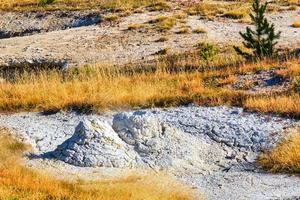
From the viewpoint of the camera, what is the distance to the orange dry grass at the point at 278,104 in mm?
16703

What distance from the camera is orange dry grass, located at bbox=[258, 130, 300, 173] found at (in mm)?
13516

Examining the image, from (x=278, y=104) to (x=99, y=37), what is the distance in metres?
24.1

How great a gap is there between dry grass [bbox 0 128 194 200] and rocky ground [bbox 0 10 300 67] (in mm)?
20414

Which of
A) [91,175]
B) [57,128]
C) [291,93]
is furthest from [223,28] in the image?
[91,175]

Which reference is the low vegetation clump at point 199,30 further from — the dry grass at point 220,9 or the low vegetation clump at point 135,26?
the dry grass at point 220,9

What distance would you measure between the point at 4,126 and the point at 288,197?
26.9 ft

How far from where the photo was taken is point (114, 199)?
36.6 feet

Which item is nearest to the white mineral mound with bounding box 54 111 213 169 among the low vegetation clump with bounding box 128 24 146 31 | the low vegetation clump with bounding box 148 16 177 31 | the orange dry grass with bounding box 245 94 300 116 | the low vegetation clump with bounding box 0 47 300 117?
the orange dry grass with bounding box 245 94 300 116

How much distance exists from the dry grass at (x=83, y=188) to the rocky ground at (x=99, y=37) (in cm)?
2041

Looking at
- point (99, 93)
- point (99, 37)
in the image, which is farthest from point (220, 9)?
point (99, 93)

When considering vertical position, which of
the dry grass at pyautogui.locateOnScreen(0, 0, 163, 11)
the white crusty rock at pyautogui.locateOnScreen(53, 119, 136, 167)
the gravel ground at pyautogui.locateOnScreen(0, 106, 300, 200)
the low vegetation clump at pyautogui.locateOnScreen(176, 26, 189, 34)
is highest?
the white crusty rock at pyautogui.locateOnScreen(53, 119, 136, 167)

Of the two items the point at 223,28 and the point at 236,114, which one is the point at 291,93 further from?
the point at 223,28

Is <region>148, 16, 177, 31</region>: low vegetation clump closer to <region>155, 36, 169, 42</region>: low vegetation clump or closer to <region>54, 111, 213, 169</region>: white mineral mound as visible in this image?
<region>155, 36, 169, 42</region>: low vegetation clump

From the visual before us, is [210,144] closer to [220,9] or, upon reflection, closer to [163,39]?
[163,39]
